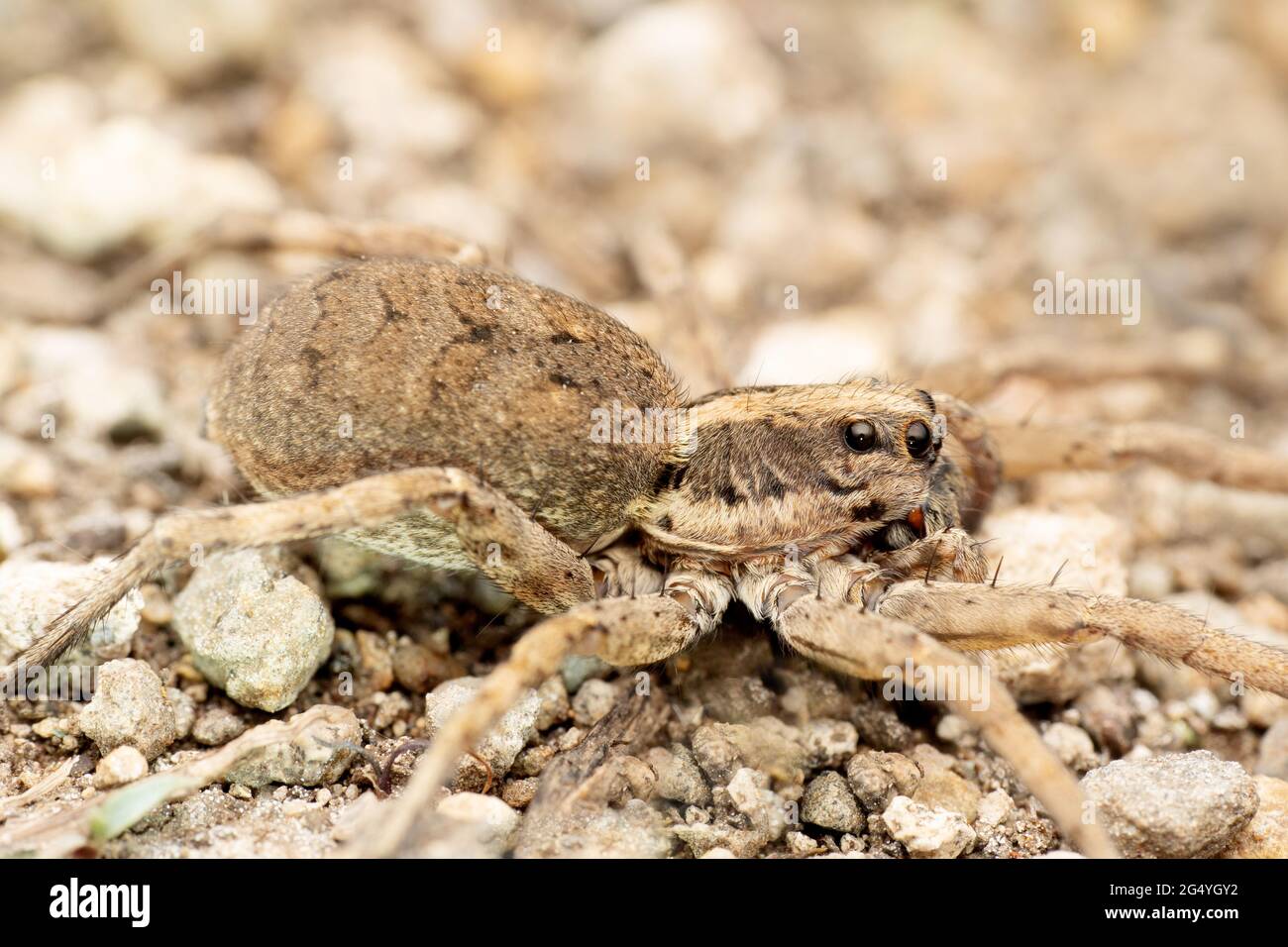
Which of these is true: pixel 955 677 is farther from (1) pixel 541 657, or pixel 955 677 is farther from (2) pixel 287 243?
(2) pixel 287 243

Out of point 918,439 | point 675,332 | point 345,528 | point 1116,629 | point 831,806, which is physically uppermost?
point 675,332

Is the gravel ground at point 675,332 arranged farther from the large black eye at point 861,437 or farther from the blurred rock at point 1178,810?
the large black eye at point 861,437

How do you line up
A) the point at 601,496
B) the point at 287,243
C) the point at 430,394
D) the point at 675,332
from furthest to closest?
1. the point at 675,332
2. the point at 287,243
3. the point at 601,496
4. the point at 430,394

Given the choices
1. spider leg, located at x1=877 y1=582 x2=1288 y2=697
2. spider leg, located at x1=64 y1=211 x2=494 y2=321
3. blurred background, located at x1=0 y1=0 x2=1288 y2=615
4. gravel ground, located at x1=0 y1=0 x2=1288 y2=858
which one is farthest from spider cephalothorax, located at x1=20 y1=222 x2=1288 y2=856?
blurred background, located at x1=0 y1=0 x2=1288 y2=615

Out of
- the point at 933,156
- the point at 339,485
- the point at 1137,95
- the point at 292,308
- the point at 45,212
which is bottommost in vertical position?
the point at 339,485

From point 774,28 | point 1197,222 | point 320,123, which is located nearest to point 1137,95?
point 1197,222

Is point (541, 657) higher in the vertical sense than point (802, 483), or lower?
lower

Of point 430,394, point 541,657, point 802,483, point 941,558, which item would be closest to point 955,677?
point 941,558
